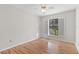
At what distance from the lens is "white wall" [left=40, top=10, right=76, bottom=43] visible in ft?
3.31

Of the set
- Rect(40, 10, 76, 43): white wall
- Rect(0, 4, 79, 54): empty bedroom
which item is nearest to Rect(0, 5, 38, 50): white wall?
Rect(0, 4, 79, 54): empty bedroom

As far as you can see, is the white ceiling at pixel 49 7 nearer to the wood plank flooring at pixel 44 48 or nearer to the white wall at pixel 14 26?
the white wall at pixel 14 26

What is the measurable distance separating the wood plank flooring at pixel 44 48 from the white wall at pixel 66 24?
0.26 ft

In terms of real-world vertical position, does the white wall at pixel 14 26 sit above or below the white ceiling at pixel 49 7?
below

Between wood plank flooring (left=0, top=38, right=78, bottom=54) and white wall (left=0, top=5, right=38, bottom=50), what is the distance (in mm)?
75

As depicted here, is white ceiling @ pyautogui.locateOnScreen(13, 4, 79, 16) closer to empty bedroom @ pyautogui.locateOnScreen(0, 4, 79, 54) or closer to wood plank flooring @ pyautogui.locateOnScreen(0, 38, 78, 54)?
empty bedroom @ pyautogui.locateOnScreen(0, 4, 79, 54)

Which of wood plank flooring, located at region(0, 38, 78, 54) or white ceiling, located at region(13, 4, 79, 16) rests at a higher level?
white ceiling, located at region(13, 4, 79, 16)

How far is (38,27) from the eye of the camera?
1.14 metres

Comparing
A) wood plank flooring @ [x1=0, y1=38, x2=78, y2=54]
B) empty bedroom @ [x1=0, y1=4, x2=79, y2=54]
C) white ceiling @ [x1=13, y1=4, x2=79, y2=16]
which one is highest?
white ceiling @ [x1=13, y1=4, x2=79, y2=16]

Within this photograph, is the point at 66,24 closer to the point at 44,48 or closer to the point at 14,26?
the point at 44,48

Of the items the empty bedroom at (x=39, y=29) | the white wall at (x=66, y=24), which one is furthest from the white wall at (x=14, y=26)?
the white wall at (x=66, y=24)

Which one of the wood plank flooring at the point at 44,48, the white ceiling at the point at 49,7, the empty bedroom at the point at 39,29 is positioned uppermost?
the white ceiling at the point at 49,7

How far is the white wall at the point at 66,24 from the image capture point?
3.31 ft
